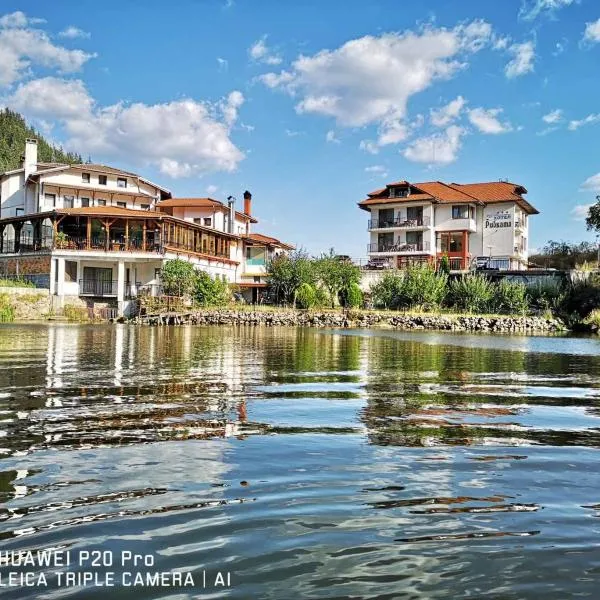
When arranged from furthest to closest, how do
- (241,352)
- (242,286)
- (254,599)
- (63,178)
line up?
(242,286) < (63,178) < (241,352) < (254,599)

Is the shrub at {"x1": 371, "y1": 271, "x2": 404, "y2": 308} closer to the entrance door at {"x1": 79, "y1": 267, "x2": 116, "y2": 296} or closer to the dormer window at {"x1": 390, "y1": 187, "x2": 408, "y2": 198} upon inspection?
the dormer window at {"x1": 390, "y1": 187, "x2": 408, "y2": 198}

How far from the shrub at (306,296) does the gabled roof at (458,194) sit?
59.4 feet

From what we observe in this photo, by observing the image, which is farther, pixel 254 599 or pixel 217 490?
pixel 217 490

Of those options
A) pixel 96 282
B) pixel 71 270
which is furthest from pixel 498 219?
pixel 71 270

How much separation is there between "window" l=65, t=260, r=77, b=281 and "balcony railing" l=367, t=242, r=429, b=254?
29.3 meters

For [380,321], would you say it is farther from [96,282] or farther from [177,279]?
[96,282]

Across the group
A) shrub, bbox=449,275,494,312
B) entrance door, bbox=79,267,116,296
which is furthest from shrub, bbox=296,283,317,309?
entrance door, bbox=79,267,116,296

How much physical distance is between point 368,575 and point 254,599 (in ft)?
2.13

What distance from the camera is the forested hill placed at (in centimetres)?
10581

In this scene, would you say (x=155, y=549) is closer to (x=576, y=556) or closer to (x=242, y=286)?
(x=576, y=556)

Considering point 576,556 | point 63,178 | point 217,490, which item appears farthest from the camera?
point 63,178

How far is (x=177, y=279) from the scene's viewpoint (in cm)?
4444

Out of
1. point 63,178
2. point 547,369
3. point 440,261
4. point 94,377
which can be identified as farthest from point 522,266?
point 94,377

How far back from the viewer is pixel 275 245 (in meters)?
64.4
